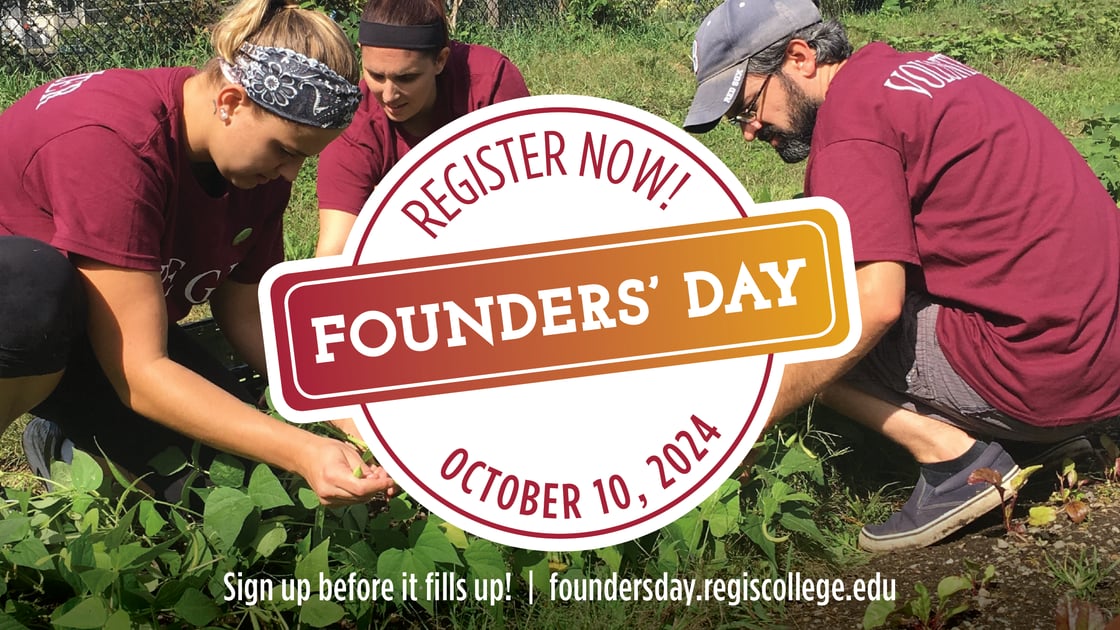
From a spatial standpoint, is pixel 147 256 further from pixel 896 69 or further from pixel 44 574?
pixel 896 69

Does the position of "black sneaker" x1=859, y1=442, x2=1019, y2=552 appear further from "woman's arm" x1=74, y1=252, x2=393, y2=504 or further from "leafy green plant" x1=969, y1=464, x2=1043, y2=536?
"woman's arm" x1=74, y1=252, x2=393, y2=504

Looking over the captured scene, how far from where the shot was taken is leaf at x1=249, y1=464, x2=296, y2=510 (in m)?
2.12

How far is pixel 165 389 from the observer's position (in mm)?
2070

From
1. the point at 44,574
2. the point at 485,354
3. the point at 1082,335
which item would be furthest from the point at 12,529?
the point at 1082,335

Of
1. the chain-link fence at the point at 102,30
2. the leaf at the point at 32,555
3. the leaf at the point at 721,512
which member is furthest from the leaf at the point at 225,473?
the chain-link fence at the point at 102,30

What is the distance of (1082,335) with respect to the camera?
2393 millimetres

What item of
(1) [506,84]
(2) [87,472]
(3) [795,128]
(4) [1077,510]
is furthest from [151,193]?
(4) [1077,510]

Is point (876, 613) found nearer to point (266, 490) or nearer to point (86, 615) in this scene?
point (266, 490)

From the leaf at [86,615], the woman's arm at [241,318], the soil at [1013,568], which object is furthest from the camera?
the woman's arm at [241,318]

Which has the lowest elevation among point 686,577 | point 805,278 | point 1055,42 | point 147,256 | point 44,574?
point 1055,42

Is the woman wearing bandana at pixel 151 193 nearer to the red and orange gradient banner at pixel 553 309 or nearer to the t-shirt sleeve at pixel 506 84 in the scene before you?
the red and orange gradient banner at pixel 553 309

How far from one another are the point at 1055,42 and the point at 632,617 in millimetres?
7595

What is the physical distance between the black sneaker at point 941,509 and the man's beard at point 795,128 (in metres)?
0.77

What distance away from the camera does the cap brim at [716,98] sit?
99.0 inches
